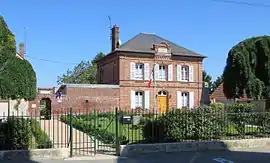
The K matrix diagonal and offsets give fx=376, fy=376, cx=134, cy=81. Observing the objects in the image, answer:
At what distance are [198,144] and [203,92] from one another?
30.2 m

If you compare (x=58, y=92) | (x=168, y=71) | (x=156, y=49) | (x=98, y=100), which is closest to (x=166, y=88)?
(x=168, y=71)

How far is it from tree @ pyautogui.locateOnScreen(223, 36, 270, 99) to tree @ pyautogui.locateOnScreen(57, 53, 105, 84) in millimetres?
45777

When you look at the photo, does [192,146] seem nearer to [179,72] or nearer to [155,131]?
[155,131]

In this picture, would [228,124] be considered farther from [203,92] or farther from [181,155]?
[203,92]

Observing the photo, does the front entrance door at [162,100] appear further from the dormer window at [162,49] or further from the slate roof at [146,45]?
the slate roof at [146,45]

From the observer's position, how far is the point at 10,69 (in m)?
13.2

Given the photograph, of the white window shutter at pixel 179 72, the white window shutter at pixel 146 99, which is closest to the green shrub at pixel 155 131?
the white window shutter at pixel 146 99

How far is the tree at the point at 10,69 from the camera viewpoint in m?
12.7

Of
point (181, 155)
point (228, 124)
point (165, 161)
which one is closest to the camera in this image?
point (165, 161)

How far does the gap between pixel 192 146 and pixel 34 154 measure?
5392 mm

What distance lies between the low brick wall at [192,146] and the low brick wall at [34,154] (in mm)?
1995

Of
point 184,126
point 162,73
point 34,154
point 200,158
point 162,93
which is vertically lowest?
point 200,158

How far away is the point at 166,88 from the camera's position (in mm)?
40938

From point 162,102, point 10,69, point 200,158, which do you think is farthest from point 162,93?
point 200,158
